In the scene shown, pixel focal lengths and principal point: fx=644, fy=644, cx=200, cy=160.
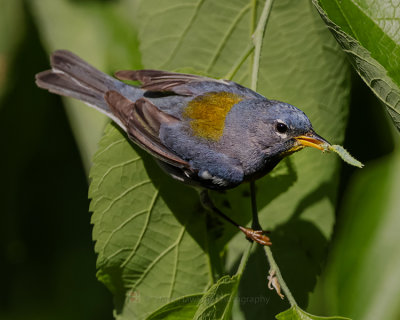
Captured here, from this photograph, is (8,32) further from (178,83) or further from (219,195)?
(219,195)

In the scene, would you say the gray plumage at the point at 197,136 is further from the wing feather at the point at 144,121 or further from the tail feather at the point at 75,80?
the tail feather at the point at 75,80

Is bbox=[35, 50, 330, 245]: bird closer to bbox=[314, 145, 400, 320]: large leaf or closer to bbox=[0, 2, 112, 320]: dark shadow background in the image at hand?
bbox=[314, 145, 400, 320]: large leaf

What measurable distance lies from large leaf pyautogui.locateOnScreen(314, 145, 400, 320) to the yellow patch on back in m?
0.92

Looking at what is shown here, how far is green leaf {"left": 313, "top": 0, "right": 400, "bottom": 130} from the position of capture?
2.46m

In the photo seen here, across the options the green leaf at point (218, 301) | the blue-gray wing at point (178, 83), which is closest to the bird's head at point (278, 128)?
the blue-gray wing at point (178, 83)

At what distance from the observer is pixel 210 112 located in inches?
151

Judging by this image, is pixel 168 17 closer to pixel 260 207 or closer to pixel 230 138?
pixel 230 138

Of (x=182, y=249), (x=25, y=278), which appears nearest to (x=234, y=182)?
(x=182, y=249)

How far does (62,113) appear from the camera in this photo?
5.38m

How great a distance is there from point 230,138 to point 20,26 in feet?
7.22

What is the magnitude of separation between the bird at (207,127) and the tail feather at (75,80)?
5.7 inches

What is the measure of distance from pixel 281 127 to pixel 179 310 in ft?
4.11

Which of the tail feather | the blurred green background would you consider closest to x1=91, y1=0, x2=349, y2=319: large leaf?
the blurred green background

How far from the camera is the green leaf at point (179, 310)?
266 centimetres
